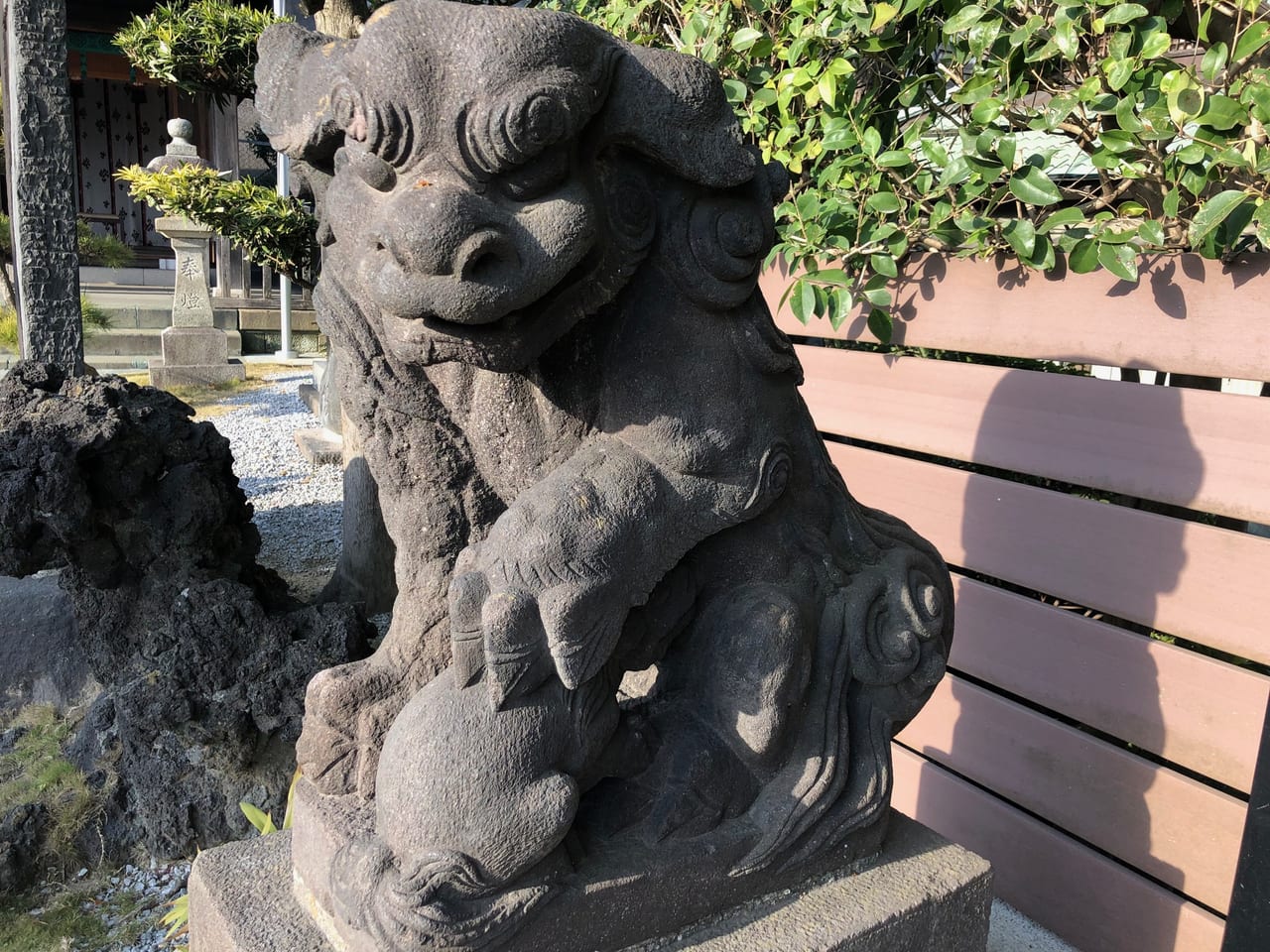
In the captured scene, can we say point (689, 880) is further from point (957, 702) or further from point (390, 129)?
point (957, 702)

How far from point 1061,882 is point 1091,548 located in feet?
2.57

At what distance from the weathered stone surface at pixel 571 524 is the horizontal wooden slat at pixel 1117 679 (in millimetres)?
755

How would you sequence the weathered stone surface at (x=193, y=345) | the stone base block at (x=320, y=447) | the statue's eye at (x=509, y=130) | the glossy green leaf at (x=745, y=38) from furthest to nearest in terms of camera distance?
1. the weathered stone surface at (x=193, y=345)
2. the stone base block at (x=320, y=447)
3. the glossy green leaf at (x=745, y=38)
4. the statue's eye at (x=509, y=130)

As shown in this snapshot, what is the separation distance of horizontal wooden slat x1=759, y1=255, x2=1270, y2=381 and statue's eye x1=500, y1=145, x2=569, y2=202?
140cm

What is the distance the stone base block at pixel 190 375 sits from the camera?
8203 millimetres

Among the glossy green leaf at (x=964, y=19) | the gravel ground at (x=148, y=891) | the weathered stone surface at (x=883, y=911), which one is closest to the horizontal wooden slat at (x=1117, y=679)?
the weathered stone surface at (x=883, y=911)

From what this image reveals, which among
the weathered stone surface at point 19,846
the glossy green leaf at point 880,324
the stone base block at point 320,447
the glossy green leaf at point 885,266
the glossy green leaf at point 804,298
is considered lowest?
the weathered stone surface at point 19,846

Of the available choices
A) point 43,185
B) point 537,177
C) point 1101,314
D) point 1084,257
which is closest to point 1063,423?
point 1101,314

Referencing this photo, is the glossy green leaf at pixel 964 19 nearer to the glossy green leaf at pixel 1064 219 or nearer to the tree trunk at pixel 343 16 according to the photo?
the glossy green leaf at pixel 1064 219

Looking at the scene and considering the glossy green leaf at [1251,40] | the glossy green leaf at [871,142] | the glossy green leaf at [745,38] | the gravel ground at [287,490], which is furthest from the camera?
the gravel ground at [287,490]

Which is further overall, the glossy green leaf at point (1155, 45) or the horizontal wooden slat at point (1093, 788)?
the horizontal wooden slat at point (1093, 788)

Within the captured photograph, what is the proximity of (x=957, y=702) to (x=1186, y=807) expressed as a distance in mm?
567

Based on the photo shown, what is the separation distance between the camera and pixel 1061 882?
2207 mm

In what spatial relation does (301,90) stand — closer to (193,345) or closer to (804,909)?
(804,909)
